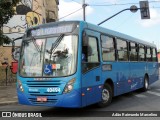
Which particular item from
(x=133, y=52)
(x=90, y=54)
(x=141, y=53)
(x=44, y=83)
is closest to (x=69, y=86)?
(x=44, y=83)

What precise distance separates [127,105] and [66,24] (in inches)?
158

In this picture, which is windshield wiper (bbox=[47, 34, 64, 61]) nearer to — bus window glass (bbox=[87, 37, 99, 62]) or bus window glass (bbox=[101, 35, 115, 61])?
bus window glass (bbox=[87, 37, 99, 62])

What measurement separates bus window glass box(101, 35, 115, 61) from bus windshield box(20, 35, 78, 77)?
1988 mm

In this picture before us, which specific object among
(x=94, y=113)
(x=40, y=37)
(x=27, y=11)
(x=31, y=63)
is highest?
(x=27, y=11)

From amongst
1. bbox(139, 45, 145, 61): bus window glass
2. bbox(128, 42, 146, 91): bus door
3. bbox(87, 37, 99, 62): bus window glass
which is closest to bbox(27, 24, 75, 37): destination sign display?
bbox(87, 37, 99, 62): bus window glass

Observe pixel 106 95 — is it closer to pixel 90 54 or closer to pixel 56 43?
pixel 90 54

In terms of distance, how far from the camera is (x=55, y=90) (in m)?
10.1

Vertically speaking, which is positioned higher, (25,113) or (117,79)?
(117,79)

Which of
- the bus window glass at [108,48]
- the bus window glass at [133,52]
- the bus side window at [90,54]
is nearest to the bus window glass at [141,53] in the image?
the bus window glass at [133,52]

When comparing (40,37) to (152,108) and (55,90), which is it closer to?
(55,90)

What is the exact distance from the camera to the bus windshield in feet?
33.6

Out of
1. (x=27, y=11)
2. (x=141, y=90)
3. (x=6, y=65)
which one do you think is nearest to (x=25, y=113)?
(x=141, y=90)

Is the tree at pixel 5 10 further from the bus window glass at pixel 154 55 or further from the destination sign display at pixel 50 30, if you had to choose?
the bus window glass at pixel 154 55

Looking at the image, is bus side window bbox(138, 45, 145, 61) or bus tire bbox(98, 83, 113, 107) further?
bus side window bbox(138, 45, 145, 61)
